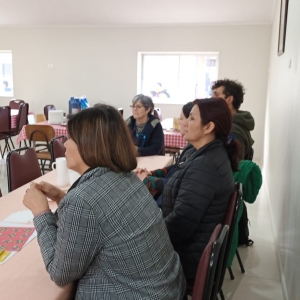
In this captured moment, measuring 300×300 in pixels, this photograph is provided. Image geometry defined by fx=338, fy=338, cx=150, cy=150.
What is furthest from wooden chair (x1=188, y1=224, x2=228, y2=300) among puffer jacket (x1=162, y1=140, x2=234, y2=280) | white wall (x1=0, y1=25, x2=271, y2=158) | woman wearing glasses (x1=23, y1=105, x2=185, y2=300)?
white wall (x1=0, y1=25, x2=271, y2=158)

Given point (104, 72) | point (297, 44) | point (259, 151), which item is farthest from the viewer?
point (104, 72)

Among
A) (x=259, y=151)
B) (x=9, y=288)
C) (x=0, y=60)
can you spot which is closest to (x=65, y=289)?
(x=9, y=288)

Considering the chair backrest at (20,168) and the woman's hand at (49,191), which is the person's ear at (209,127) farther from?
the chair backrest at (20,168)

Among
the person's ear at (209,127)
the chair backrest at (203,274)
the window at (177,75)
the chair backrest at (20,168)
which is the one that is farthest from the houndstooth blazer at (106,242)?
the window at (177,75)

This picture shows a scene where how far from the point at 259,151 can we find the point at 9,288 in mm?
5950

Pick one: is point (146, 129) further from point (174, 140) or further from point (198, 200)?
point (198, 200)

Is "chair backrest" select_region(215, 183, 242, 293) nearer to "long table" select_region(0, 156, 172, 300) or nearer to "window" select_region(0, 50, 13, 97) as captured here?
"long table" select_region(0, 156, 172, 300)

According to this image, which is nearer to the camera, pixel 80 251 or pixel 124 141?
pixel 80 251

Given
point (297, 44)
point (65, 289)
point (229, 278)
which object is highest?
point (297, 44)

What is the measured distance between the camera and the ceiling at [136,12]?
5.08 meters

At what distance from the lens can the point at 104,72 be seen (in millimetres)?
6801

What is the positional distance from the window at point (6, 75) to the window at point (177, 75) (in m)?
2.93

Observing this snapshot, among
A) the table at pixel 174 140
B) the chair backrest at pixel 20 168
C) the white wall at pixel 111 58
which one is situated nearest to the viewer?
the chair backrest at pixel 20 168

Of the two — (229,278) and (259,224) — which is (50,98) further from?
(229,278)
